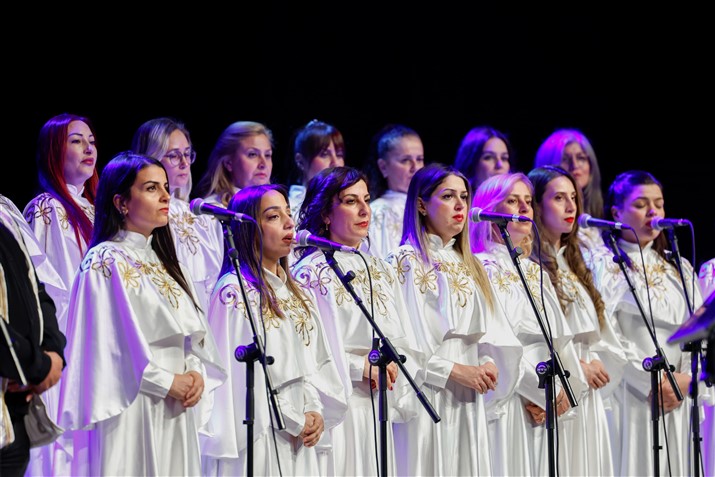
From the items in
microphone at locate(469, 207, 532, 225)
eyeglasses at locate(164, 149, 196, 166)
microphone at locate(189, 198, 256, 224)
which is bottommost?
microphone at locate(189, 198, 256, 224)

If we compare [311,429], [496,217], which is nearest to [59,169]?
[311,429]

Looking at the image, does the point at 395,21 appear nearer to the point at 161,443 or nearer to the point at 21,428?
the point at 161,443

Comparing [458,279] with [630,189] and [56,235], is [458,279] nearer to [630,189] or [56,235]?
[630,189]

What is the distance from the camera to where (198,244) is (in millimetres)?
4602

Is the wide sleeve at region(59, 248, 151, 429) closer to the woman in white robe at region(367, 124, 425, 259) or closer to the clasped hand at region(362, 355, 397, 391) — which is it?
the clasped hand at region(362, 355, 397, 391)

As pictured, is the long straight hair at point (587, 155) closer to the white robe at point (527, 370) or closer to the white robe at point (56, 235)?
the white robe at point (527, 370)

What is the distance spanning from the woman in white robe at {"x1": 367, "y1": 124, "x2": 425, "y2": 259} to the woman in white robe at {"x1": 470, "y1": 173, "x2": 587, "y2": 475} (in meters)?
0.53

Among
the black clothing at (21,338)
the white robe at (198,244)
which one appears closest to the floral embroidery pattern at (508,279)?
the white robe at (198,244)

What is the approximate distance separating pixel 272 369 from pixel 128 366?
543 mm

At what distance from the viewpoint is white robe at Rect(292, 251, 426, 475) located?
13.1 feet

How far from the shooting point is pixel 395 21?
20.5 feet

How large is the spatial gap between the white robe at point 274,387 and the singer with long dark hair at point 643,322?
1759 mm

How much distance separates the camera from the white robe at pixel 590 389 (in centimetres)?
466

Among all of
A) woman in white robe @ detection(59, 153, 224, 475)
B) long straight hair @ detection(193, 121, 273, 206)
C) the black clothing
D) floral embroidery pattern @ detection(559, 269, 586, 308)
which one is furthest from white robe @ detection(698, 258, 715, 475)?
the black clothing
